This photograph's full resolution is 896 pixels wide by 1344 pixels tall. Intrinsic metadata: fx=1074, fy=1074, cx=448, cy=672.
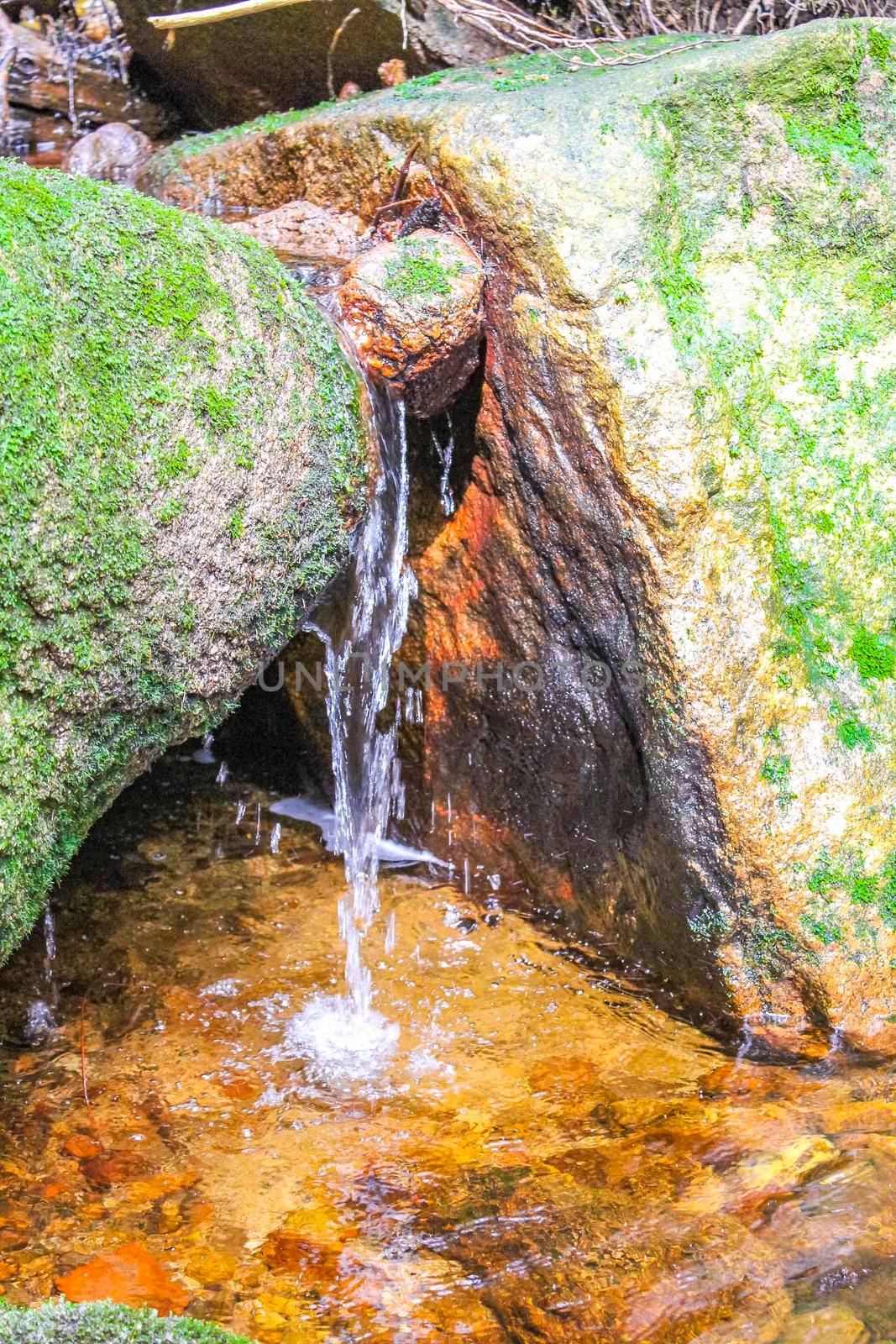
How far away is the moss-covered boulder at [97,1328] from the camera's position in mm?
1598

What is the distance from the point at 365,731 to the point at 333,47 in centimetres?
282

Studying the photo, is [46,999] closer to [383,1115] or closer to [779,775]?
[383,1115]

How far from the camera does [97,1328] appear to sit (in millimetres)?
1617

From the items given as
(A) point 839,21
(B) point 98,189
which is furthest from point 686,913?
(A) point 839,21

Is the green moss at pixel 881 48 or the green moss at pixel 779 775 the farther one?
the green moss at pixel 881 48

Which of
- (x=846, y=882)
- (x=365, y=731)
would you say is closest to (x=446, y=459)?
(x=365, y=731)

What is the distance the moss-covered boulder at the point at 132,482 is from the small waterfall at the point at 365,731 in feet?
1.18

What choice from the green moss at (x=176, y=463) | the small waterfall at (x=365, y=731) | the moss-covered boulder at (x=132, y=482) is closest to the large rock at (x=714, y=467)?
the small waterfall at (x=365, y=731)

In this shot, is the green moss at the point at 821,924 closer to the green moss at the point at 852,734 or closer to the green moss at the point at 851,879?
the green moss at the point at 851,879

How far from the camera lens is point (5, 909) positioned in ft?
7.82

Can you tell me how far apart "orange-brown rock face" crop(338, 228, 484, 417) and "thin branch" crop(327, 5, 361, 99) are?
1709 millimetres

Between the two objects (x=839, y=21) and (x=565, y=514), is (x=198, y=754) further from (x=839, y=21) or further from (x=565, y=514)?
(x=839, y=21)

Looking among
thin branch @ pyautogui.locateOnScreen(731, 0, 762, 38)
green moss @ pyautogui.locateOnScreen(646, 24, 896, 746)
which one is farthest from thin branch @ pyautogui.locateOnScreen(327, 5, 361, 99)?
green moss @ pyautogui.locateOnScreen(646, 24, 896, 746)

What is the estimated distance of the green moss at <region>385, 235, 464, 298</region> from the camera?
310 cm
